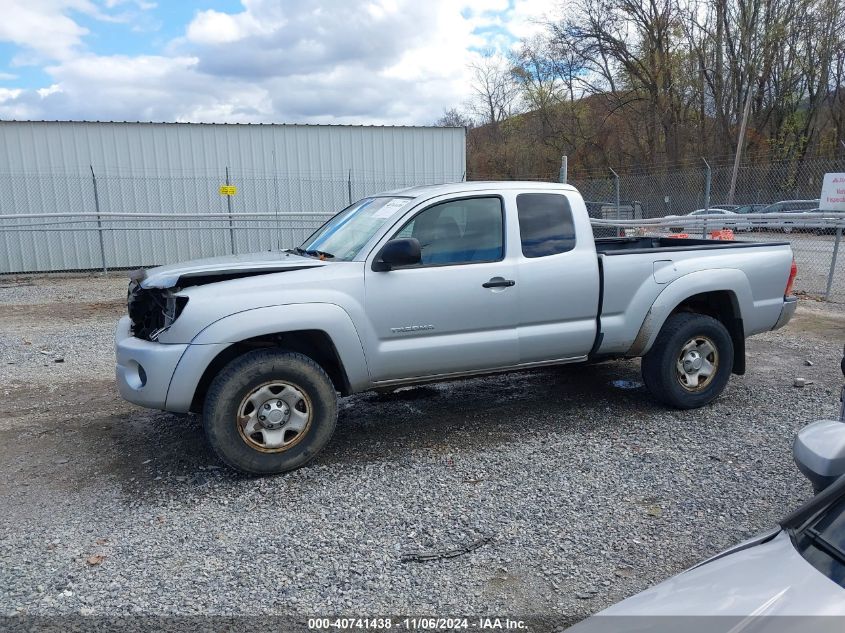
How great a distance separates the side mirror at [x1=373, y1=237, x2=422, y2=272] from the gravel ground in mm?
1384

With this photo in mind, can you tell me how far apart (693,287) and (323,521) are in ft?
11.4

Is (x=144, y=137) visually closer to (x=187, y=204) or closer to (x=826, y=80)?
(x=187, y=204)

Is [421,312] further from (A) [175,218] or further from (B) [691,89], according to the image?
(B) [691,89]

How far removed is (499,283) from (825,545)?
3.11m

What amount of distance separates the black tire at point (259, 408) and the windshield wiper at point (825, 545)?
3.00 meters

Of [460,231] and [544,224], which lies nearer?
[460,231]

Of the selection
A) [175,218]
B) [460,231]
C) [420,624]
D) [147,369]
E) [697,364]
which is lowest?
[420,624]

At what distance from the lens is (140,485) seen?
14.1 ft

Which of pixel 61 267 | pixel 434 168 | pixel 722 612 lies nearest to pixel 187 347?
pixel 722 612

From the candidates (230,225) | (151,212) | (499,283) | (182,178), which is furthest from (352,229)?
(151,212)

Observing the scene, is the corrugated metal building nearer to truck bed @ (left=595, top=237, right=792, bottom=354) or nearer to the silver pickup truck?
the silver pickup truck

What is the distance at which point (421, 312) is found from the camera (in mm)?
4617

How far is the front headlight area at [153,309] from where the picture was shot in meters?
4.19

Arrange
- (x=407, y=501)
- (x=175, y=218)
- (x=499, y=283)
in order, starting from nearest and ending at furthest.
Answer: (x=407, y=501) < (x=499, y=283) < (x=175, y=218)
